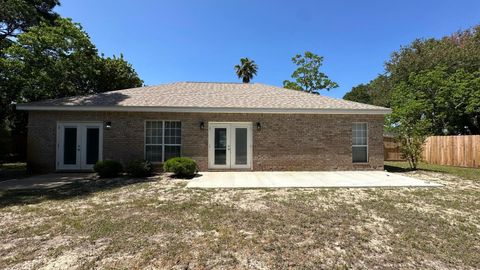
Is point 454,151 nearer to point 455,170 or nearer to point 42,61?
point 455,170

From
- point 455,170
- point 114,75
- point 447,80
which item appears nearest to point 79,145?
point 114,75

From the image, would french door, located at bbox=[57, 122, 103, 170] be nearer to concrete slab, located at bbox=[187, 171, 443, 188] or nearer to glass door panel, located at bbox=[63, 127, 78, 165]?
glass door panel, located at bbox=[63, 127, 78, 165]

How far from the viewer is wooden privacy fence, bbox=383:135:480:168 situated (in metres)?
14.0

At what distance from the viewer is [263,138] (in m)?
11.6

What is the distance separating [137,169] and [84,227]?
5.54 meters

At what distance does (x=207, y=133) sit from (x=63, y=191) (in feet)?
19.6

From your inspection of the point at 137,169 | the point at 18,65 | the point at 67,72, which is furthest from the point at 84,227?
the point at 67,72

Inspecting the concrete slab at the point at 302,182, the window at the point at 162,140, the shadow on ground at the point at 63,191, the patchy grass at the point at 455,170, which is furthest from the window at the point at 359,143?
the shadow on ground at the point at 63,191

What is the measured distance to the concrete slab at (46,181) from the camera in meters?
8.22

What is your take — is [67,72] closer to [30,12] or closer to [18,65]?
[18,65]

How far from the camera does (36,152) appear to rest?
36.0 feet

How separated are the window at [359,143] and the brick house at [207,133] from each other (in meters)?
0.05

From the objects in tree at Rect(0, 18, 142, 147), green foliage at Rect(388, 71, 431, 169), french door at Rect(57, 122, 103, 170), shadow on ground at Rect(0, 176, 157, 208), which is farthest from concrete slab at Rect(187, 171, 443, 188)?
tree at Rect(0, 18, 142, 147)

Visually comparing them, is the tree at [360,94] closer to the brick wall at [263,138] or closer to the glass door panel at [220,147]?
the brick wall at [263,138]
